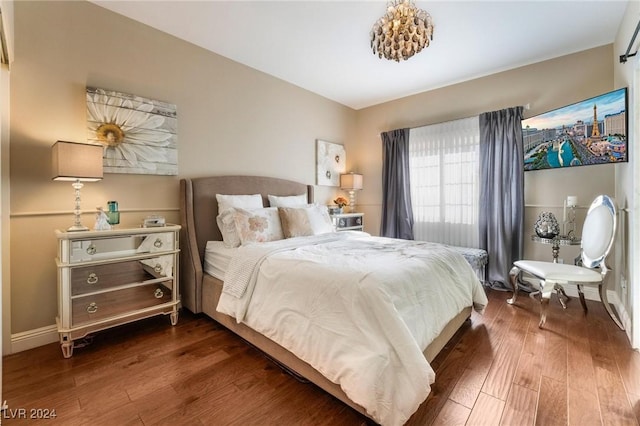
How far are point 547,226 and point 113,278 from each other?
419cm

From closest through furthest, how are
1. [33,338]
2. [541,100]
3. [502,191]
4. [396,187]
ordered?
1. [33,338]
2. [541,100]
3. [502,191]
4. [396,187]

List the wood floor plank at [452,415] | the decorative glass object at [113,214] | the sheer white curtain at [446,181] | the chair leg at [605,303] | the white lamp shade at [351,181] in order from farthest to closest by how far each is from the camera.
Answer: the white lamp shade at [351,181]
the sheer white curtain at [446,181]
the chair leg at [605,303]
the decorative glass object at [113,214]
the wood floor plank at [452,415]

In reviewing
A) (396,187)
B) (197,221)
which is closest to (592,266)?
(396,187)

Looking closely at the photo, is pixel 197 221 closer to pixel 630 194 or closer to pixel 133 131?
pixel 133 131

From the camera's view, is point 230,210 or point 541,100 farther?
point 541,100

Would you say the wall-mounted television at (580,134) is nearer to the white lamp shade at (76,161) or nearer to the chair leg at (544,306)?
the chair leg at (544,306)

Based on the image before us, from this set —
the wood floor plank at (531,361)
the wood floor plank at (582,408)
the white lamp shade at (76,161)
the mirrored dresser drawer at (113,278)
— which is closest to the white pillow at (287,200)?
the mirrored dresser drawer at (113,278)

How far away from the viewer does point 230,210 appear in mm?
2822

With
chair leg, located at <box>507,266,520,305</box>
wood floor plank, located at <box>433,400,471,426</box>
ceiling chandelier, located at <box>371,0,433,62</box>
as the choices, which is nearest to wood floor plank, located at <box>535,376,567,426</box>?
wood floor plank, located at <box>433,400,471,426</box>

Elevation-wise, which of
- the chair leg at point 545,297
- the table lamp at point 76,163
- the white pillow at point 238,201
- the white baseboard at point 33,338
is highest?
the table lamp at point 76,163

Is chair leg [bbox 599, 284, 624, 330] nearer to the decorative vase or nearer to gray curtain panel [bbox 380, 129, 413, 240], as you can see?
the decorative vase

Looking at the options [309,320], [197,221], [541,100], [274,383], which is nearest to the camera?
[309,320]

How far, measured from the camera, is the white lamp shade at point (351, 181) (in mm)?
4648

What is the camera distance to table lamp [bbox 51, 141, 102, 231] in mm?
1962
